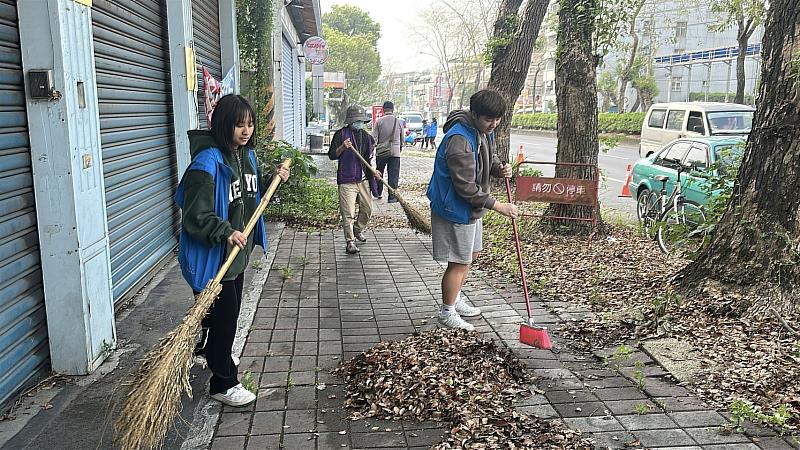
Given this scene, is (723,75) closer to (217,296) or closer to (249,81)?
(249,81)

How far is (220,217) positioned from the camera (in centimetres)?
357

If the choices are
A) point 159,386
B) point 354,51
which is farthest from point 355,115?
point 354,51

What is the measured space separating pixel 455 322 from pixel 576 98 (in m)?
4.49

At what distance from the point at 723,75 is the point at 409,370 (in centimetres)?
5158

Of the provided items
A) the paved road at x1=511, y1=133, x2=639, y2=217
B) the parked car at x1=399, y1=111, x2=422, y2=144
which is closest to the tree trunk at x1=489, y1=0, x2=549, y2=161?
the paved road at x1=511, y1=133, x2=639, y2=217

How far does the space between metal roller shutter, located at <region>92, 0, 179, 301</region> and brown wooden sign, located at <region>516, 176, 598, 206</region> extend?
4316 mm

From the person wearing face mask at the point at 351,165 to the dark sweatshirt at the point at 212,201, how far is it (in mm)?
4031

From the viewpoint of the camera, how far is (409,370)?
161 inches

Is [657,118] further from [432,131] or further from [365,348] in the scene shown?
[432,131]

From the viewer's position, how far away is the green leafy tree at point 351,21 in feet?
A: 226

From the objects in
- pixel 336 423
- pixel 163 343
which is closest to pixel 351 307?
pixel 336 423

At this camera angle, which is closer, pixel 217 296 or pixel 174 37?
pixel 217 296

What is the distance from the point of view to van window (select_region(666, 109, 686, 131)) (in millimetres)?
16678

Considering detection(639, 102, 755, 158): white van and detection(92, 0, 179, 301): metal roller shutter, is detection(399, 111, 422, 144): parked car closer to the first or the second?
detection(639, 102, 755, 158): white van
